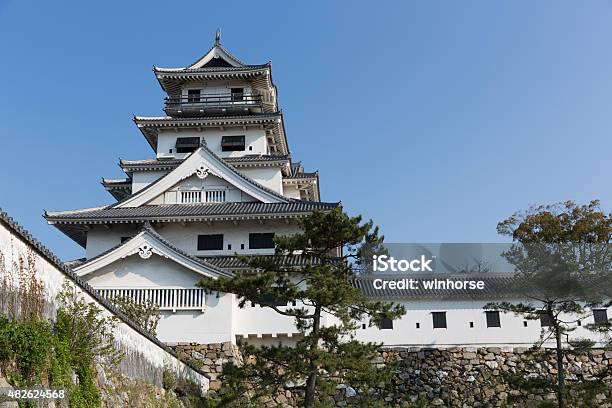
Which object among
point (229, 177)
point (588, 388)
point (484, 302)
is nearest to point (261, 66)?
point (229, 177)

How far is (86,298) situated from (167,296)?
9506 mm

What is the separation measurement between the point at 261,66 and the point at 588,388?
20.1 meters

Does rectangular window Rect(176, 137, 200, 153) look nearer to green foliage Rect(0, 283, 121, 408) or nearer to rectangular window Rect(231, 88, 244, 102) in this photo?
rectangular window Rect(231, 88, 244, 102)

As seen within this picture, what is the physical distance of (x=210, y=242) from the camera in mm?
24906

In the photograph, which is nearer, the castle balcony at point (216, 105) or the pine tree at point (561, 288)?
the pine tree at point (561, 288)

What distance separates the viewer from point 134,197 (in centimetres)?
2570

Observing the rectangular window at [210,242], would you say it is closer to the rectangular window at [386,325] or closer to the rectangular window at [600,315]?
the rectangular window at [386,325]

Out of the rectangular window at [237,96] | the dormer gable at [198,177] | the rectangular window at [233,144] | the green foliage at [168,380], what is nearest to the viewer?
the green foliage at [168,380]

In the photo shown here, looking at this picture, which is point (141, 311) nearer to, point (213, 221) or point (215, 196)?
point (213, 221)

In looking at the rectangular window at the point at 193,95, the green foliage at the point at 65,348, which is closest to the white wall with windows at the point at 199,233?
the rectangular window at the point at 193,95

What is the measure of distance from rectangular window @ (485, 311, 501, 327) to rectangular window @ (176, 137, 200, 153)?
14.7 m

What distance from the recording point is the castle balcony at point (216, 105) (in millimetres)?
30047

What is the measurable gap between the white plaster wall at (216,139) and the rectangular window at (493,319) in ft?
40.2

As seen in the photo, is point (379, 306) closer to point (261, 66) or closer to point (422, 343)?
point (422, 343)
